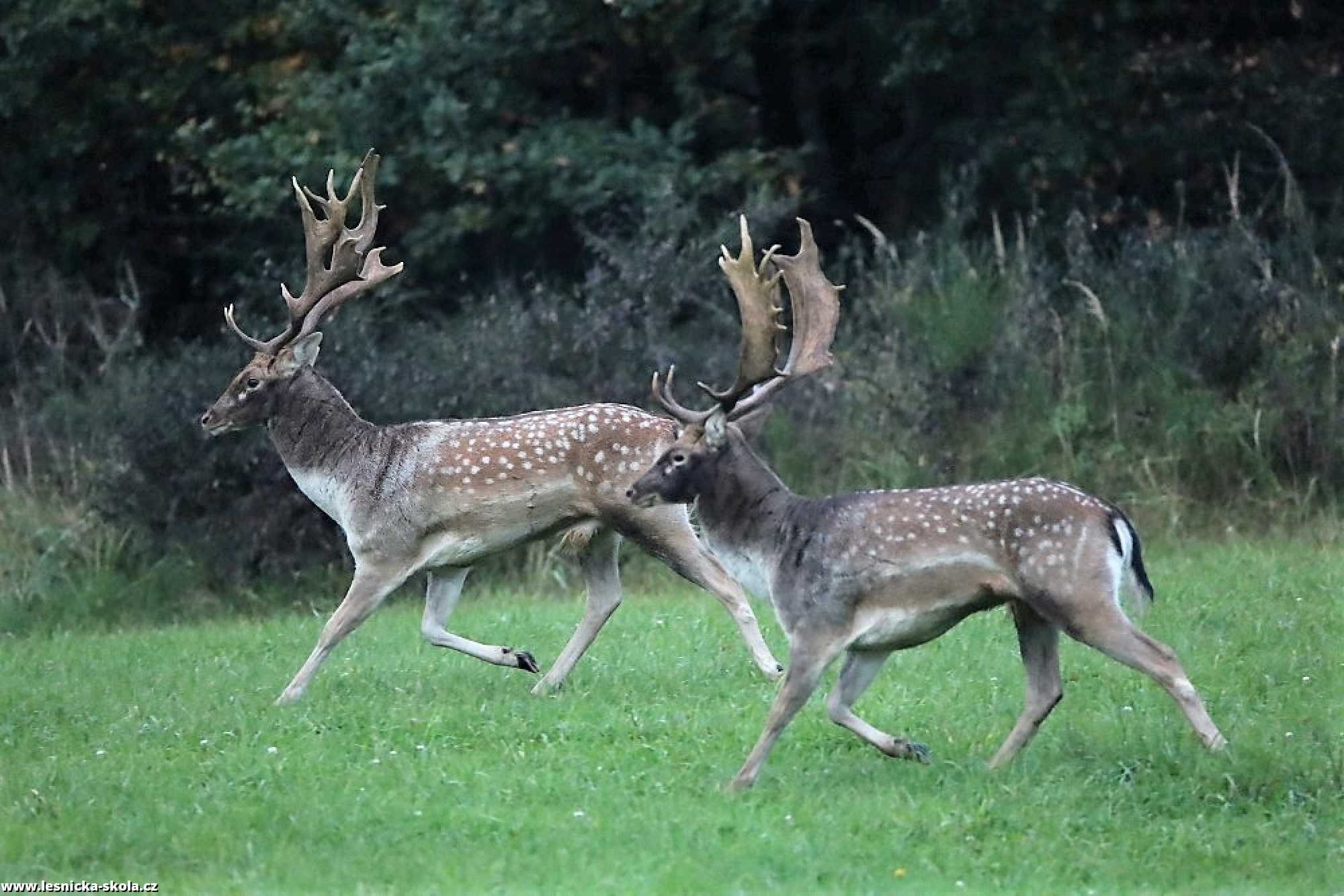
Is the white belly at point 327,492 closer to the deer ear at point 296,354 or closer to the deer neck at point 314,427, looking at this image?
the deer neck at point 314,427

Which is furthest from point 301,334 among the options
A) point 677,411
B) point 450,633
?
point 677,411

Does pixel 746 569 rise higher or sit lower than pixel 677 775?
higher

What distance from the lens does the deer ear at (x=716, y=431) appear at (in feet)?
27.8

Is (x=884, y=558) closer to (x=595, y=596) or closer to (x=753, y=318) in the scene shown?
(x=753, y=318)

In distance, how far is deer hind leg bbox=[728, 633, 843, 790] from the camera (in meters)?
7.64

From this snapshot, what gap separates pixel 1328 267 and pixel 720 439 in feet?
29.2

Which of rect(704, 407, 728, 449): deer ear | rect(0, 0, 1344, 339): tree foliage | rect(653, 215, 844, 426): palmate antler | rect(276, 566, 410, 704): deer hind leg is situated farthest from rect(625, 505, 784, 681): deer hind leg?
rect(0, 0, 1344, 339): tree foliage

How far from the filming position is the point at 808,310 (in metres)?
8.74

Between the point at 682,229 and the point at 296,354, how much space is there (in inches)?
271

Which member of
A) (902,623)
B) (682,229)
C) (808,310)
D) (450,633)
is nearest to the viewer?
(902,623)

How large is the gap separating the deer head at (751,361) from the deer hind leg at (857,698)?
3.25ft

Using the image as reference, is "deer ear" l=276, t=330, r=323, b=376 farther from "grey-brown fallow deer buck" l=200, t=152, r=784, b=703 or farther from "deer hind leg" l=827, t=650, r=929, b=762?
"deer hind leg" l=827, t=650, r=929, b=762

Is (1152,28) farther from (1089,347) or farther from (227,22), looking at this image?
(227,22)

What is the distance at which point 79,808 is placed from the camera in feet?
24.9
